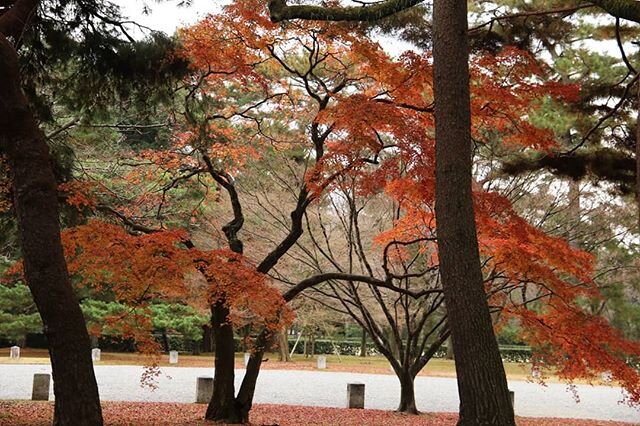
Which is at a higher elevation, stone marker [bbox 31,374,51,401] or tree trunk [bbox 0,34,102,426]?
tree trunk [bbox 0,34,102,426]

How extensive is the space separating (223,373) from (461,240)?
565 centimetres

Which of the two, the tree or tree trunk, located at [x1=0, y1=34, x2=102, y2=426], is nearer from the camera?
the tree

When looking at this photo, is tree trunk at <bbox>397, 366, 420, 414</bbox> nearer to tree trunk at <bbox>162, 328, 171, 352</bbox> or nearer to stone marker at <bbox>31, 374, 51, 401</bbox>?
stone marker at <bbox>31, 374, 51, 401</bbox>

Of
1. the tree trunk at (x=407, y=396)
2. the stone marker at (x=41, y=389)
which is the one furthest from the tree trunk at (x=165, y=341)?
the tree trunk at (x=407, y=396)

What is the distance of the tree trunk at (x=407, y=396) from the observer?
12750 mm

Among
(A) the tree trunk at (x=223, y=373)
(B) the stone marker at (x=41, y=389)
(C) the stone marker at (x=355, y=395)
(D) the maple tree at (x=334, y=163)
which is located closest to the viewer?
(D) the maple tree at (x=334, y=163)

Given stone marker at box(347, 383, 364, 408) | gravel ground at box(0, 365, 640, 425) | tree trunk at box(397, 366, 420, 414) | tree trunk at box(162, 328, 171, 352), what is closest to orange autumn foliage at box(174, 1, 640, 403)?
tree trunk at box(397, 366, 420, 414)

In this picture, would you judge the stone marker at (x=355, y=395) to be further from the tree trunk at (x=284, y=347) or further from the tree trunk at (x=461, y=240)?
the tree trunk at (x=284, y=347)

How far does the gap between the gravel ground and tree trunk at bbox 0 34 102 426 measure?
26.1 ft

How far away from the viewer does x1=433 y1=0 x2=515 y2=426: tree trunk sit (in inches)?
180

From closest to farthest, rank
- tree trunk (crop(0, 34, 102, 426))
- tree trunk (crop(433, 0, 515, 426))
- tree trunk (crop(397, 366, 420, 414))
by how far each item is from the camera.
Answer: tree trunk (crop(433, 0, 515, 426))
tree trunk (crop(0, 34, 102, 426))
tree trunk (crop(397, 366, 420, 414))

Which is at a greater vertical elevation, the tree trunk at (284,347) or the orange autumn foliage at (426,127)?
the orange autumn foliage at (426,127)

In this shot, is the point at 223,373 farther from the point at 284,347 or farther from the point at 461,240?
the point at 284,347

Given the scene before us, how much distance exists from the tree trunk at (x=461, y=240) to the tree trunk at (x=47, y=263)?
305 centimetres
